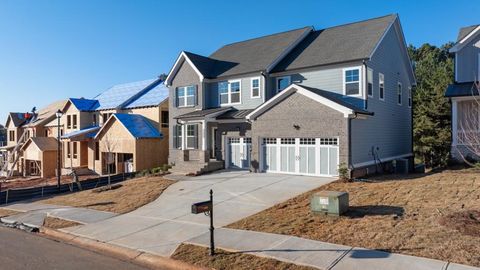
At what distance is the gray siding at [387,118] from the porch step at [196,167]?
9.17 m

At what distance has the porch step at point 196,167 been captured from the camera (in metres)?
22.9

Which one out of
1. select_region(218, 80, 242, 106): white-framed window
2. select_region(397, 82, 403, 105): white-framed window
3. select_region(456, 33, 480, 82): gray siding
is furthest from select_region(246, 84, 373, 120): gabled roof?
select_region(456, 33, 480, 82): gray siding

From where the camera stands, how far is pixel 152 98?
34.1m

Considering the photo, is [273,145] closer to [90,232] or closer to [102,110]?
[90,232]

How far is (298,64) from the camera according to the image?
73.0 ft

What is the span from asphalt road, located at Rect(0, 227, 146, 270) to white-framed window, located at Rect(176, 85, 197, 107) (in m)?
16.7

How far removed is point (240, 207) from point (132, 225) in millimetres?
3815

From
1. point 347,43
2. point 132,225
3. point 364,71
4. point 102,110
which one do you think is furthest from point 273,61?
point 102,110

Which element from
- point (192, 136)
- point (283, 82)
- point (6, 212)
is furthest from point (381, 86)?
point (6, 212)

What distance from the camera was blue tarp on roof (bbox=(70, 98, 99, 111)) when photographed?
124ft

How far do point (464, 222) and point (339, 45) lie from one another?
50.6ft

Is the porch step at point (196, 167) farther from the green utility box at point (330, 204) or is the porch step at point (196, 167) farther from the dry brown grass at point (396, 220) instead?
the green utility box at point (330, 204)

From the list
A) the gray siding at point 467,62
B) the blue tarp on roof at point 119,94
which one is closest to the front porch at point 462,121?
the gray siding at point 467,62

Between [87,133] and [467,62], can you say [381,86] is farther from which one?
[87,133]
